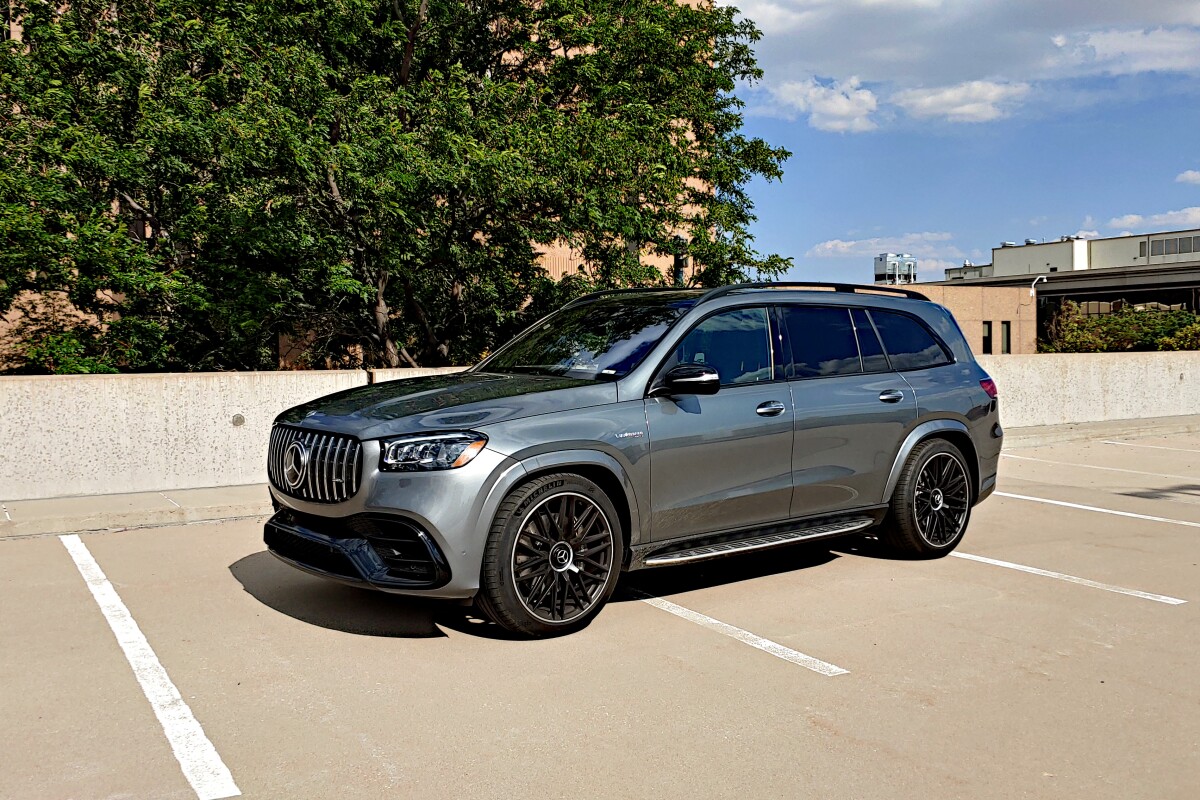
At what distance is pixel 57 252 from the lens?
12180mm

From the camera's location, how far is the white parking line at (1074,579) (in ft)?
21.6

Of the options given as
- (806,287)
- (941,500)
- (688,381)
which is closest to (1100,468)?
(941,500)

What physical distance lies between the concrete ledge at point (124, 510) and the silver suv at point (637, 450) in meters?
3.52

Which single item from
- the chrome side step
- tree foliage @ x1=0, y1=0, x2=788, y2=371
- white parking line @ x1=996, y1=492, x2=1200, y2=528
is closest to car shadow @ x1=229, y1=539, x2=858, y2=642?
the chrome side step

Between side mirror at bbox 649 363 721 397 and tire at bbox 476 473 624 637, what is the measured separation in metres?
0.76

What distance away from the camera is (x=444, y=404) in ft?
18.7

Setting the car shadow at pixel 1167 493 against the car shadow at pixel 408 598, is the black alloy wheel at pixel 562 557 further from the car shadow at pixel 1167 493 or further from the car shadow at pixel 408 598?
the car shadow at pixel 1167 493

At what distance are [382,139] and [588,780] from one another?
10831 mm

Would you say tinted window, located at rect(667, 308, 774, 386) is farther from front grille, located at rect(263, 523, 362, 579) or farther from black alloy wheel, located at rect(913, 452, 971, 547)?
front grille, located at rect(263, 523, 362, 579)

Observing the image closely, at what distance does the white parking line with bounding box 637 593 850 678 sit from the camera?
521 centimetres

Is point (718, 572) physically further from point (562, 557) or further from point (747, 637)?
point (562, 557)

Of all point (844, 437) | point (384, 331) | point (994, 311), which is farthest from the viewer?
point (994, 311)

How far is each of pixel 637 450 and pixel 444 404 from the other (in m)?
1.09

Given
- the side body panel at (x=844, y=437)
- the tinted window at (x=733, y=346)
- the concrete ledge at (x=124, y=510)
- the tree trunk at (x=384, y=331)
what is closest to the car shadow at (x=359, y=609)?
the tinted window at (x=733, y=346)
